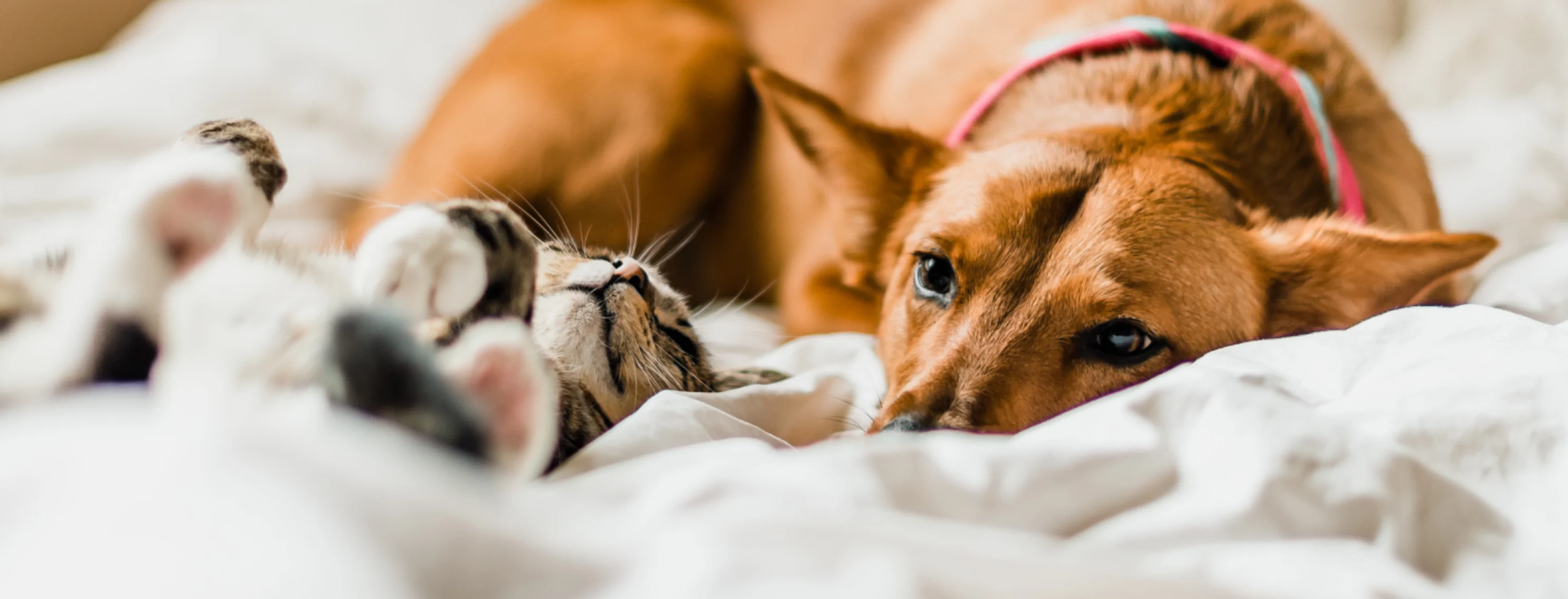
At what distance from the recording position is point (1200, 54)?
140 centimetres

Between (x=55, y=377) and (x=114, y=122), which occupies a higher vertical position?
(x=55, y=377)

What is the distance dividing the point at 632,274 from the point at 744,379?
0.18 meters

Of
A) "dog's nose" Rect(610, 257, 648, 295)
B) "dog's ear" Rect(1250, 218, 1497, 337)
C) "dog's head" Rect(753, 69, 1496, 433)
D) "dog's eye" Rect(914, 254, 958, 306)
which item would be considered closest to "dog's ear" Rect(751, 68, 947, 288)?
"dog's head" Rect(753, 69, 1496, 433)

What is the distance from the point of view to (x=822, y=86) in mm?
1849

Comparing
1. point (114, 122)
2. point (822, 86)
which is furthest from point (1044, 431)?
point (114, 122)

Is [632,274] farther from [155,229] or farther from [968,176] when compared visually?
[155,229]

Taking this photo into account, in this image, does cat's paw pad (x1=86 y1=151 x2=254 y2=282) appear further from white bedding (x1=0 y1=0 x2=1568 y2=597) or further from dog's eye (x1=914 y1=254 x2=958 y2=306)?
dog's eye (x1=914 y1=254 x2=958 y2=306)

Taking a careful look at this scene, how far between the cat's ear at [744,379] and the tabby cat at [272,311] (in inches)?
12.3

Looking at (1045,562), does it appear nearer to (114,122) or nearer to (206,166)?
(206,166)

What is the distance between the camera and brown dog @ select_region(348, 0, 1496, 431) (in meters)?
1.03

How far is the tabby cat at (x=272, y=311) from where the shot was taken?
51 centimetres

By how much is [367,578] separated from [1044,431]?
1.63 ft

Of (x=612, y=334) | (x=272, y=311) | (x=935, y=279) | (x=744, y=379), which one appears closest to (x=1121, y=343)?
(x=935, y=279)

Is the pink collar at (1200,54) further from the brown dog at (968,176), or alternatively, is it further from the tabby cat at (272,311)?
the tabby cat at (272,311)
